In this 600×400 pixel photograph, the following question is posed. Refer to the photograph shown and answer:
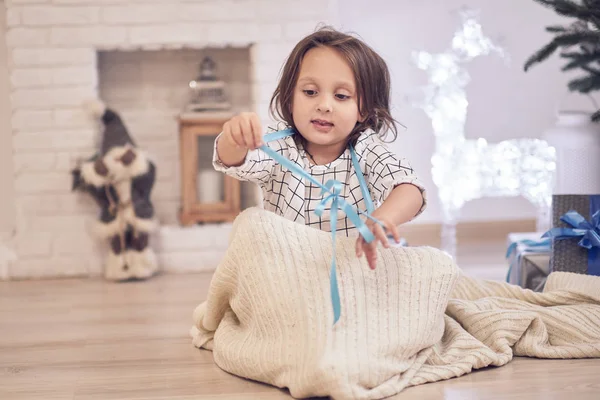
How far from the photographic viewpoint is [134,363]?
61.1 inches

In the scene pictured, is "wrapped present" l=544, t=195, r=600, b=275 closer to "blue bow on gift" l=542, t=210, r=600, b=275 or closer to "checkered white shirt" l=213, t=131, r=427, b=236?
"blue bow on gift" l=542, t=210, r=600, b=275

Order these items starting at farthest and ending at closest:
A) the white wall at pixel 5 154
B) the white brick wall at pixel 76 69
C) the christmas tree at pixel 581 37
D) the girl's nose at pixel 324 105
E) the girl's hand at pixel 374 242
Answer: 1. the white wall at pixel 5 154
2. the white brick wall at pixel 76 69
3. the christmas tree at pixel 581 37
4. the girl's nose at pixel 324 105
5. the girl's hand at pixel 374 242

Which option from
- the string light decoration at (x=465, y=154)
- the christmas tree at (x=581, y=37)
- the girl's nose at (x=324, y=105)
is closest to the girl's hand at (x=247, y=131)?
the girl's nose at (x=324, y=105)

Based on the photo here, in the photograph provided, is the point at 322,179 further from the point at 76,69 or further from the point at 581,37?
the point at 76,69

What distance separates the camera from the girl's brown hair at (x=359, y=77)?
1524mm

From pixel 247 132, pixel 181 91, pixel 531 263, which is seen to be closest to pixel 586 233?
pixel 531 263

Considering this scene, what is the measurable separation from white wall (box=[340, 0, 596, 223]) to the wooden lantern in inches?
27.0

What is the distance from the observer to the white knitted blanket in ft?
4.20

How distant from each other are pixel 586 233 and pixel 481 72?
4.68ft

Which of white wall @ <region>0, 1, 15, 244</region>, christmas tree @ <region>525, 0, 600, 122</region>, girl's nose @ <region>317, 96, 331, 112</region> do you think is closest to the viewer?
girl's nose @ <region>317, 96, 331, 112</region>

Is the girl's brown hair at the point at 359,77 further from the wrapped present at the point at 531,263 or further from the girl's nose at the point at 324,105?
the wrapped present at the point at 531,263

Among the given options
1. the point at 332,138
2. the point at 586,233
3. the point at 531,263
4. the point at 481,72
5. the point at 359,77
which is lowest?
the point at 531,263

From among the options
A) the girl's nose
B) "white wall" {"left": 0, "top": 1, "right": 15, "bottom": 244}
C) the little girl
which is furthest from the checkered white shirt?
"white wall" {"left": 0, "top": 1, "right": 15, "bottom": 244}

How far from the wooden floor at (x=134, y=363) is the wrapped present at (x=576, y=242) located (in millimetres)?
382
